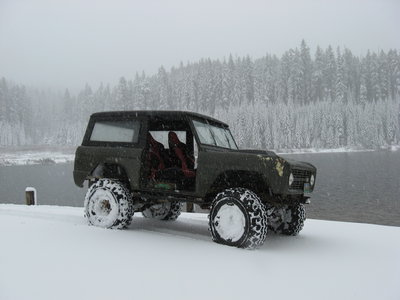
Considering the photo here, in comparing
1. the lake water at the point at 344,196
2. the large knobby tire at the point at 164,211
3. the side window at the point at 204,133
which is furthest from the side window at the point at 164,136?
the lake water at the point at 344,196

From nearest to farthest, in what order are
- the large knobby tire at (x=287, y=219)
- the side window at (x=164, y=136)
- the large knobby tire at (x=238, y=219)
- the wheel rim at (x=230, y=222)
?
the large knobby tire at (x=238, y=219)
the wheel rim at (x=230, y=222)
the large knobby tire at (x=287, y=219)
the side window at (x=164, y=136)

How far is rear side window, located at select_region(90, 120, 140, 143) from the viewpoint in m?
6.77

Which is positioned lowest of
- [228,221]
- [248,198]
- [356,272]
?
[356,272]

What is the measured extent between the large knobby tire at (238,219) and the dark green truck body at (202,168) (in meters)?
0.35

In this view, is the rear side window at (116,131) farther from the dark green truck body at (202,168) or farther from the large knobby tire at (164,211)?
the large knobby tire at (164,211)

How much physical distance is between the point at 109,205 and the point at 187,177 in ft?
5.08

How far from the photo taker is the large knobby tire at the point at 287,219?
6668 millimetres

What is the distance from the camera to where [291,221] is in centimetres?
672

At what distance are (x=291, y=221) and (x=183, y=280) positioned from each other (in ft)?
11.1

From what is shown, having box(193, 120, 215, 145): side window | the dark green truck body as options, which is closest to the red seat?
the dark green truck body

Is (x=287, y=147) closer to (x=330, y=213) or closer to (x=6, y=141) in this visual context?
(x=330, y=213)

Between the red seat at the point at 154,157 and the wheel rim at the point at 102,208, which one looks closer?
the wheel rim at the point at 102,208

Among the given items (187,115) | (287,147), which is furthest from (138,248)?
(287,147)

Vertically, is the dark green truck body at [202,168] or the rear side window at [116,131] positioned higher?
the rear side window at [116,131]
